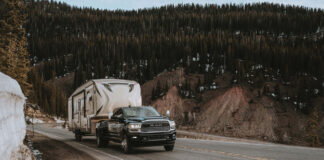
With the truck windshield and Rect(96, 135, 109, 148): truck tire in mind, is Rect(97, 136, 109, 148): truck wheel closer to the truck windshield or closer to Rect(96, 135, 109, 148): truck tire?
Rect(96, 135, 109, 148): truck tire

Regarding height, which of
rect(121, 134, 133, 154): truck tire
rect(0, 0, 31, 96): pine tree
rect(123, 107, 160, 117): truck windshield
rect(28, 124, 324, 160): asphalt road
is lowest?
rect(28, 124, 324, 160): asphalt road

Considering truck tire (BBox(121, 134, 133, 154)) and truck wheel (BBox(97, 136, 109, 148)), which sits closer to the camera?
truck tire (BBox(121, 134, 133, 154))

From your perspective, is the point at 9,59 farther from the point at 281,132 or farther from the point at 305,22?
the point at 305,22

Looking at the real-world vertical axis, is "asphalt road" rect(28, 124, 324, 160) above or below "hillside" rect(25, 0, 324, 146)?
below

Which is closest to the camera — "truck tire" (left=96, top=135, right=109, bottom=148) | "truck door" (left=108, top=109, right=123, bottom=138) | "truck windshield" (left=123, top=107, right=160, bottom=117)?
"truck door" (left=108, top=109, right=123, bottom=138)

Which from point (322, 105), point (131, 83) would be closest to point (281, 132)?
point (322, 105)

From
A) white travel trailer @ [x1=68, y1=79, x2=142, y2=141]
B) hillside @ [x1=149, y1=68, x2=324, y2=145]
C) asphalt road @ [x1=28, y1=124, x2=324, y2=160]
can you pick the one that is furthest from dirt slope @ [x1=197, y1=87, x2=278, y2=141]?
asphalt road @ [x1=28, y1=124, x2=324, y2=160]

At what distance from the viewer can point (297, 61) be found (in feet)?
280

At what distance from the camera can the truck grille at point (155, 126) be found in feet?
39.8

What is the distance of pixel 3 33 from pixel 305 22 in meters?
150

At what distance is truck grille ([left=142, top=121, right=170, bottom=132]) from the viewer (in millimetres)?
12133

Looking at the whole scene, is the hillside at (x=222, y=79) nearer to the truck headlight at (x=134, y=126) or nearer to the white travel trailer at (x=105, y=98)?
the white travel trailer at (x=105, y=98)

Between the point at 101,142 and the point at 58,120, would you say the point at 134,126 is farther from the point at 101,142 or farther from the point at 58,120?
the point at 58,120

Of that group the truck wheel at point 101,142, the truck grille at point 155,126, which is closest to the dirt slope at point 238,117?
the truck wheel at point 101,142
